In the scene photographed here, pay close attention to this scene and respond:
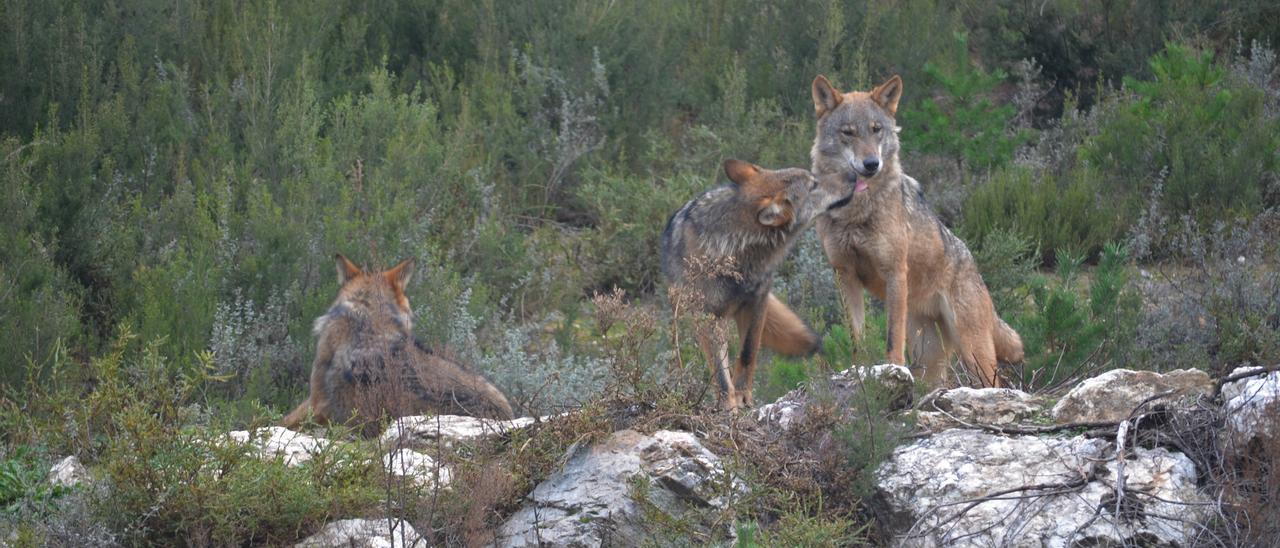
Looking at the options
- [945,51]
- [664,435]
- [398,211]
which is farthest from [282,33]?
[664,435]

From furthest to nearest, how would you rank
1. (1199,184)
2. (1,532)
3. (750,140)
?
(750,140), (1199,184), (1,532)

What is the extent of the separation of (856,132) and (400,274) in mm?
2767

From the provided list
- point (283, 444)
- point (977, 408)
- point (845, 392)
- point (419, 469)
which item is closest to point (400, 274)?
point (283, 444)

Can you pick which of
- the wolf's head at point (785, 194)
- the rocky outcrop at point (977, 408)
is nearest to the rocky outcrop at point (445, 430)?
the rocky outcrop at point (977, 408)

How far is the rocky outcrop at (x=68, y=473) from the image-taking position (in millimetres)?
4758

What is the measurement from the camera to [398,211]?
8.55 m

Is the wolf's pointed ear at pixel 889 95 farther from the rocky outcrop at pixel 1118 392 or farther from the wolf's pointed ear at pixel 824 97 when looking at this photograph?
the rocky outcrop at pixel 1118 392

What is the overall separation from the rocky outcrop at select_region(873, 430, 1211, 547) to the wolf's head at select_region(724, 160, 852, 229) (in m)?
2.06

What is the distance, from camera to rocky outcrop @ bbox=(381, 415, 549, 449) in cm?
519

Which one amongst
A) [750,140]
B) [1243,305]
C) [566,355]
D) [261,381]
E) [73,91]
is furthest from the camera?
[750,140]

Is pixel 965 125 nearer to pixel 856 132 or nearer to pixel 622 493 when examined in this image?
pixel 856 132

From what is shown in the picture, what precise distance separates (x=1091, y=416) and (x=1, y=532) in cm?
388

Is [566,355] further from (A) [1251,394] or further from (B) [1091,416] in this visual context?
(A) [1251,394]

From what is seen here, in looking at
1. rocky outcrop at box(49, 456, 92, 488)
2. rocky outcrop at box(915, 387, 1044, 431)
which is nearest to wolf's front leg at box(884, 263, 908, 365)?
rocky outcrop at box(915, 387, 1044, 431)
